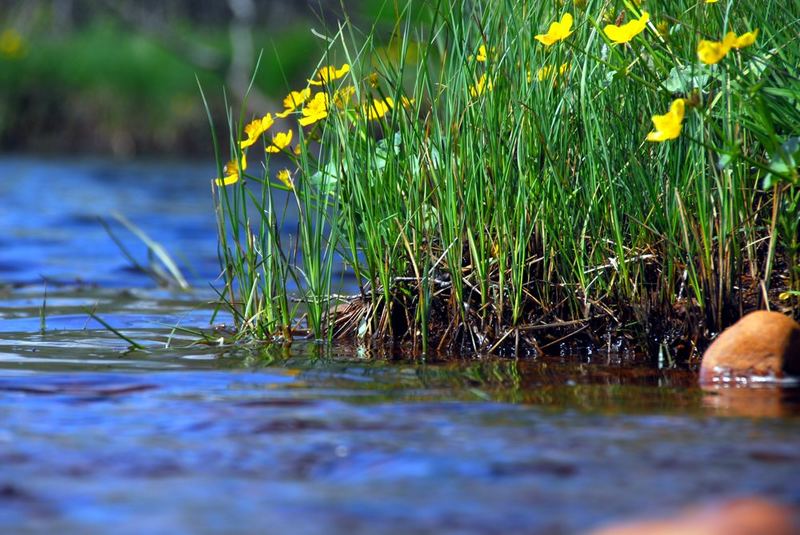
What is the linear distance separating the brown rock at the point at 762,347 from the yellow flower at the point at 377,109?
120 centimetres

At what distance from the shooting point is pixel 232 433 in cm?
243

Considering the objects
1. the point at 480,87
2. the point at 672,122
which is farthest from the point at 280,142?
the point at 672,122

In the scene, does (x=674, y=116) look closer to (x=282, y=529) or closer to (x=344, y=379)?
(x=344, y=379)

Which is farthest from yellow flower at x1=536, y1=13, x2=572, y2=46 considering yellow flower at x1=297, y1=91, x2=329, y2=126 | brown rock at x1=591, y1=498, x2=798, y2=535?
brown rock at x1=591, y1=498, x2=798, y2=535

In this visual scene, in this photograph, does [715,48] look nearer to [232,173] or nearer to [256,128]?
[256,128]

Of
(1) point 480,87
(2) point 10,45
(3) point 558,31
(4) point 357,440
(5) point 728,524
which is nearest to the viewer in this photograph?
(5) point 728,524

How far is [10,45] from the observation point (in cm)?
1566

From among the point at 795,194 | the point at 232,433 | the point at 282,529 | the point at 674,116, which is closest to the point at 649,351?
the point at 795,194

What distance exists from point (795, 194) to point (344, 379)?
134 centimetres

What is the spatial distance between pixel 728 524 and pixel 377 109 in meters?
2.18

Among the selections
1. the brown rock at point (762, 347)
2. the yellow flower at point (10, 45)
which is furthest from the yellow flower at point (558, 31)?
the yellow flower at point (10, 45)

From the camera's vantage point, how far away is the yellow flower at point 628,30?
2.95m

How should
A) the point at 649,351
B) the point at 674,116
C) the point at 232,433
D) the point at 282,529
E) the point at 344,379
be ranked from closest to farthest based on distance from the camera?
1. the point at 282,529
2. the point at 232,433
3. the point at 674,116
4. the point at 344,379
5. the point at 649,351

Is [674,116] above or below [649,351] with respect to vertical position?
above
